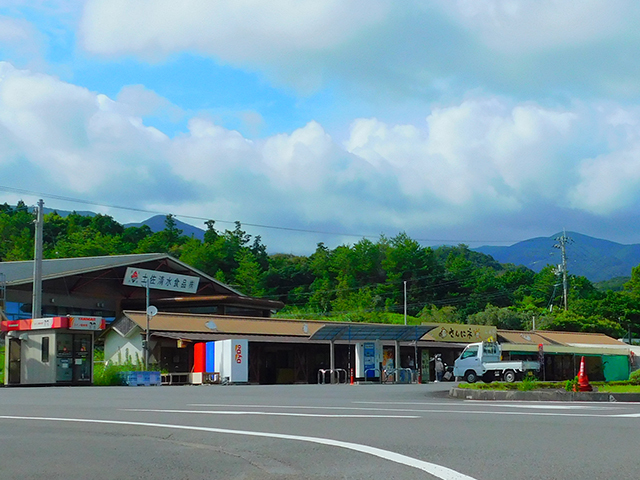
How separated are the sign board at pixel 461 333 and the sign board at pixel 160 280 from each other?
62.7 feet

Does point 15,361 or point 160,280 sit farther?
point 160,280

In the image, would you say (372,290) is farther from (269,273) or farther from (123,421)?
(123,421)

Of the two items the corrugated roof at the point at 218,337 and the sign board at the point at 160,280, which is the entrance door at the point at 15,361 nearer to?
the corrugated roof at the point at 218,337

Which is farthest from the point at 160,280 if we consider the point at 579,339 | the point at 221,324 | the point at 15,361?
the point at 579,339

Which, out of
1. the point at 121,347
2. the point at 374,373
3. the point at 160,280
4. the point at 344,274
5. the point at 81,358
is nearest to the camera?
the point at 81,358

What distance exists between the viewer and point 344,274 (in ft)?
353

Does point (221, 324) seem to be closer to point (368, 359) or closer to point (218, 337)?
point (218, 337)

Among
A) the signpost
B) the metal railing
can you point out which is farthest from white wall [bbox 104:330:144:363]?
the metal railing

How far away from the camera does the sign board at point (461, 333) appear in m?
52.1

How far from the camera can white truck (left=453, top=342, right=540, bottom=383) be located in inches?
1492

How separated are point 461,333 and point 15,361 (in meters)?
31.0

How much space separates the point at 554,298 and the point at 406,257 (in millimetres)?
19145

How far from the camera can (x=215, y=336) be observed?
41.8 meters

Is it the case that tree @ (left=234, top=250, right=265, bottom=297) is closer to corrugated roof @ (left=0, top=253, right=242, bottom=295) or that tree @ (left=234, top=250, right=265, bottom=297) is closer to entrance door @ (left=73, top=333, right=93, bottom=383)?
corrugated roof @ (left=0, top=253, right=242, bottom=295)
